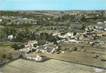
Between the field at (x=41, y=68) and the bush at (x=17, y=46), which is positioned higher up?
the bush at (x=17, y=46)

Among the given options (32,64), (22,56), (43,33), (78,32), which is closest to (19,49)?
(22,56)

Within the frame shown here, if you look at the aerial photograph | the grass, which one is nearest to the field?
the aerial photograph

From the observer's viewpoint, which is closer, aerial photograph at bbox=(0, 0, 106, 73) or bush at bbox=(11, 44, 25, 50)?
aerial photograph at bbox=(0, 0, 106, 73)

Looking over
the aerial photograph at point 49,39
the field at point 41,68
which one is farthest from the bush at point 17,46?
the field at point 41,68

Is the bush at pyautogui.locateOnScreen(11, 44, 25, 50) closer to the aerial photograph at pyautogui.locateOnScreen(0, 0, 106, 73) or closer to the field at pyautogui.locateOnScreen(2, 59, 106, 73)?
the aerial photograph at pyautogui.locateOnScreen(0, 0, 106, 73)

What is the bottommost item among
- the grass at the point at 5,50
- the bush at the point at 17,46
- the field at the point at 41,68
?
the field at the point at 41,68

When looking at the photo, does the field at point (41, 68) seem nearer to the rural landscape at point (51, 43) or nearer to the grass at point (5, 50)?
the rural landscape at point (51, 43)

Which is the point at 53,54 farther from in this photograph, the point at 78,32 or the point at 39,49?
the point at 78,32

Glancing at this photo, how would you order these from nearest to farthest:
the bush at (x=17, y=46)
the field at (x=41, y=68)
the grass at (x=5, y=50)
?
the field at (x=41, y=68) → the grass at (x=5, y=50) → the bush at (x=17, y=46)
